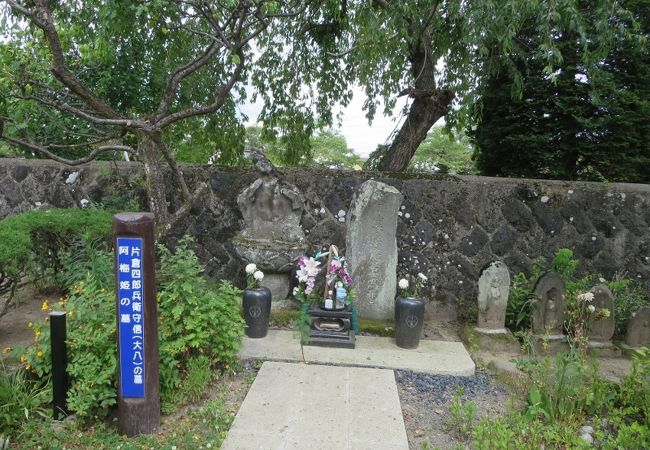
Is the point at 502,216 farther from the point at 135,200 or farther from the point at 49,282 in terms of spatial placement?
the point at 49,282

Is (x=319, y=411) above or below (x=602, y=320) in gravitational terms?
below

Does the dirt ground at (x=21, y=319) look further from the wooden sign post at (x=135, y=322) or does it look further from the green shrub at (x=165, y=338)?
the wooden sign post at (x=135, y=322)

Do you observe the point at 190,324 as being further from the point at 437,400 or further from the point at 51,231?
the point at 51,231

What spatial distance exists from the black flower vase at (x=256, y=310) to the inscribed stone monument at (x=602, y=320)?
10.6 feet

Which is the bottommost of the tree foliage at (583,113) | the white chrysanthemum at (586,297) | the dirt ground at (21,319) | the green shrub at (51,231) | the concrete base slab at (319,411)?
the concrete base slab at (319,411)

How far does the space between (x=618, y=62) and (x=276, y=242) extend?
521cm

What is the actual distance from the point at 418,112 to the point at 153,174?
13.7 feet

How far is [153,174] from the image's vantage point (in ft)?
17.0

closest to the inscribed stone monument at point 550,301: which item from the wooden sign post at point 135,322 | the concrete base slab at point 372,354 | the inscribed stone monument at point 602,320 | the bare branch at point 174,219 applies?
the inscribed stone monument at point 602,320

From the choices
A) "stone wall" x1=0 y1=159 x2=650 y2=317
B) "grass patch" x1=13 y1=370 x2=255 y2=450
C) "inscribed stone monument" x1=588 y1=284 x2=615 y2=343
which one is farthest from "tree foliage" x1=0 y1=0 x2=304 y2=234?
"inscribed stone monument" x1=588 y1=284 x2=615 y2=343

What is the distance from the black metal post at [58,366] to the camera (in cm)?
308

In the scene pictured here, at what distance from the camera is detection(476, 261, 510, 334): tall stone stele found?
4.91 m

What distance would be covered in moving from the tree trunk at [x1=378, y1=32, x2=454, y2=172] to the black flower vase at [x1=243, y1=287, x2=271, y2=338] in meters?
3.60

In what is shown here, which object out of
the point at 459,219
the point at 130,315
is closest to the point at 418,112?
the point at 459,219
